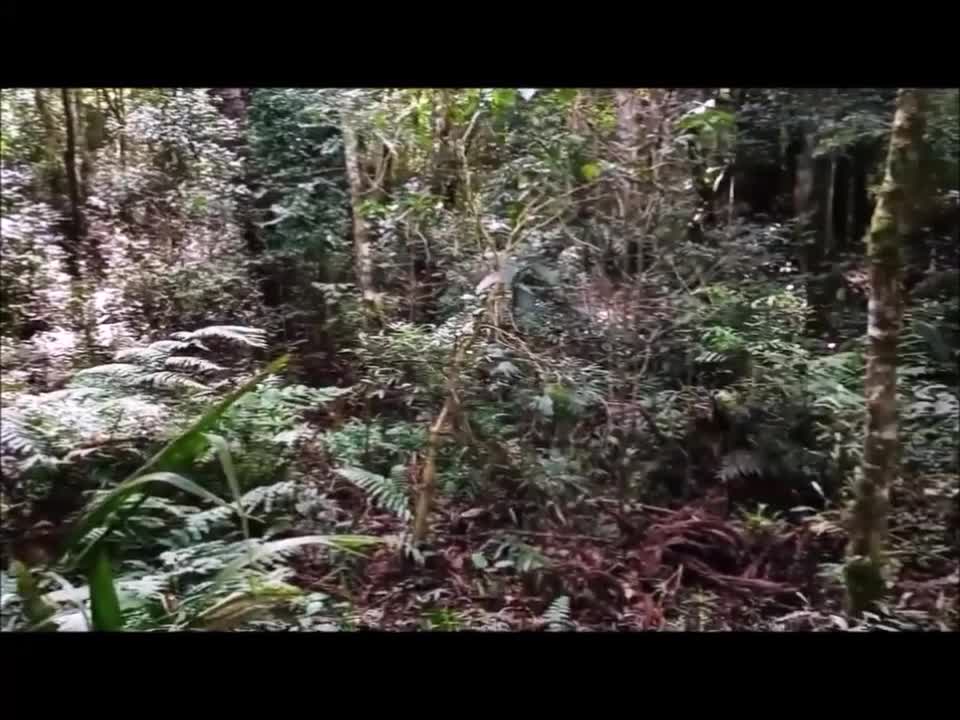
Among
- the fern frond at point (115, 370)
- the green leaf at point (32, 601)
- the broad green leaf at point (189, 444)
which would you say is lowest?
the green leaf at point (32, 601)

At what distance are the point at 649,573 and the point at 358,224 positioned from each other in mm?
1129

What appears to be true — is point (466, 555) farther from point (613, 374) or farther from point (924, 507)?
point (924, 507)

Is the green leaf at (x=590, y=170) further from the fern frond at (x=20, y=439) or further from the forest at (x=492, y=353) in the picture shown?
the fern frond at (x=20, y=439)

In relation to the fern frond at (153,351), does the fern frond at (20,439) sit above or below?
below

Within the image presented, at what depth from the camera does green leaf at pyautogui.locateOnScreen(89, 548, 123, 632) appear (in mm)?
1633

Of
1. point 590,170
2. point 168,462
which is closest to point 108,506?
point 168,462

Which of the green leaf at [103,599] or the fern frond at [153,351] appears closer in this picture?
the green leaf at [103,599]

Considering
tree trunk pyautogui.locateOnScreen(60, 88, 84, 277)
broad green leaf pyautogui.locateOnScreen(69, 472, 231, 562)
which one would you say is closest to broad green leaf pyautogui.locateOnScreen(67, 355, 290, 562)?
broad green leaf pyautogui.locateOnScreen(69, 472, 231, 562)

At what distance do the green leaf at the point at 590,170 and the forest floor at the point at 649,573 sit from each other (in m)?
0.82

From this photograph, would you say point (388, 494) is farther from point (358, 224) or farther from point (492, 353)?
point (358, 224)

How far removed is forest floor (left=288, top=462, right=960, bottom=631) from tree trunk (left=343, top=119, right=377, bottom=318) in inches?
21.2

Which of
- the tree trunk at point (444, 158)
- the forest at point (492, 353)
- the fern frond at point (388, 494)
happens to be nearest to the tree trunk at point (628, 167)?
the forest at point (492, 353)

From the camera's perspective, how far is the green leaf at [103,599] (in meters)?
1.63

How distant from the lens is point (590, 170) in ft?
6.01
